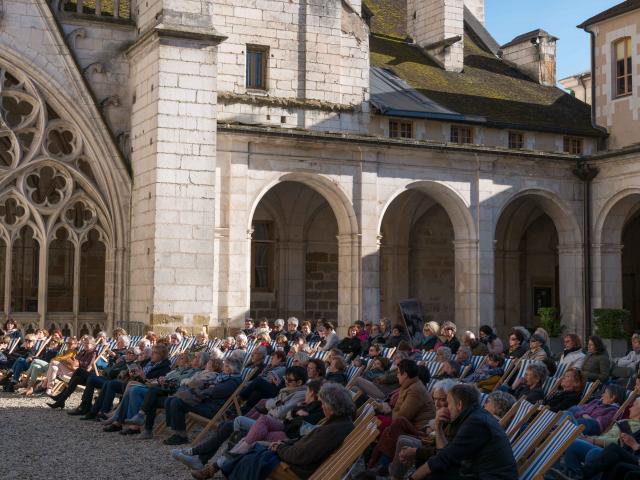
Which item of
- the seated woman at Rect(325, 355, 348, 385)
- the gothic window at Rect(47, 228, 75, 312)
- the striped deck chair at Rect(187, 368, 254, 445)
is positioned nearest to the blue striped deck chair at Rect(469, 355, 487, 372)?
the seated woman at Rect(325, 355, 348, 385)

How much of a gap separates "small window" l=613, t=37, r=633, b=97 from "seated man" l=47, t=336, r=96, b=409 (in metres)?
14.6

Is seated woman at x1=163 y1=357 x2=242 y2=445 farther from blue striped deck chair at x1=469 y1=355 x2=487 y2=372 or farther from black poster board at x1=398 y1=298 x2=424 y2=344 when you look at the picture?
black poster board at x1=398 y1=298 x2=424 y2=344

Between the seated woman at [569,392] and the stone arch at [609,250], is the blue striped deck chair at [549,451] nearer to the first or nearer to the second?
the seated woman at [569,392]

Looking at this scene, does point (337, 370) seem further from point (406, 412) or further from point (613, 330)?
point (613, 330)

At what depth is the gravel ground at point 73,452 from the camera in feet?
28.3

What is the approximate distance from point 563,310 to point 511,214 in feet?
12.5

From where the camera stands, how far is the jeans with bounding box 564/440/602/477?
737 centimetres

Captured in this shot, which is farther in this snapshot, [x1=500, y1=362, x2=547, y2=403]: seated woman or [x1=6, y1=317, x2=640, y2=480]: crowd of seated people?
[x1=500, y1=362, x2=547, y2=403]: seated woman

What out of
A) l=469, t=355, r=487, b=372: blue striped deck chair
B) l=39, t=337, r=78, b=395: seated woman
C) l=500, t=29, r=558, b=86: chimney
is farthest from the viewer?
l=500, t=29, r=558, b=86: chimney

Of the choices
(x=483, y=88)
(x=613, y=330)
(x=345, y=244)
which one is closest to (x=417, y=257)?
(x=483, y=88)

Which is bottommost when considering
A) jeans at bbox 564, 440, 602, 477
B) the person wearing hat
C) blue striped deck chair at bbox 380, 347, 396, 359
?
jeans at bbox 564, 440, 602, 477

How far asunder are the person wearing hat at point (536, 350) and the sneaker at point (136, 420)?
427 cm

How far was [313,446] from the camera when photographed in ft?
22.9

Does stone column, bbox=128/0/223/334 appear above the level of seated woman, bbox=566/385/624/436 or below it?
above
